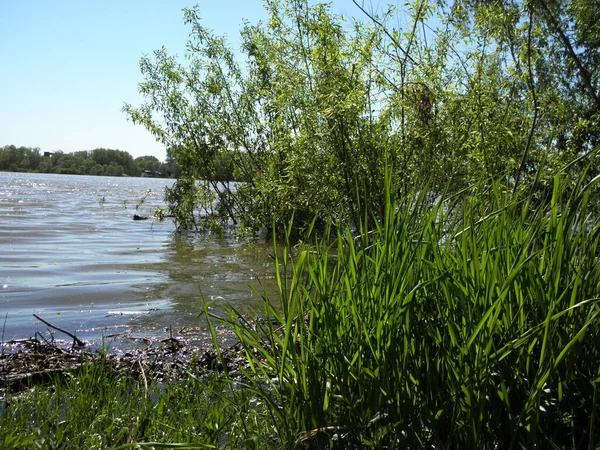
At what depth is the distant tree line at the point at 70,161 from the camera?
395ft

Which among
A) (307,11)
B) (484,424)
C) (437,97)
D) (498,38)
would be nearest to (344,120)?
(437,97)

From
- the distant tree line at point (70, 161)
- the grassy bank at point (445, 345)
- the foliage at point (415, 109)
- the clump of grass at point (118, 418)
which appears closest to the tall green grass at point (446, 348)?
the grassy bank at point (445, 345)

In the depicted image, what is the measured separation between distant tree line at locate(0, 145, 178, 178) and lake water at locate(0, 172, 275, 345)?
107 metres

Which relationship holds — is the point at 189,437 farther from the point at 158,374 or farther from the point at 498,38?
the point at 498,38

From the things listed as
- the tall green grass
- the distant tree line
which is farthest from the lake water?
the distant tree line

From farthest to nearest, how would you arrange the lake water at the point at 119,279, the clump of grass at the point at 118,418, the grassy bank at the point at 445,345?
the lake water at the point at 119,279 < the clump of grass at the point at 118,418 < the grassy bank at the point at 445,345

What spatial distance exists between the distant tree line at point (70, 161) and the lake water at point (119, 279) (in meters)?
107

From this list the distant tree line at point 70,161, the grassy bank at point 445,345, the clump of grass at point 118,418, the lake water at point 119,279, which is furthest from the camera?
the distant tree line at point 70,161

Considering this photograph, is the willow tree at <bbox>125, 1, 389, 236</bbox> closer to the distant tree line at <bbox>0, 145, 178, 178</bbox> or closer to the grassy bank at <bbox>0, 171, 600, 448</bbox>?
the grassy bank at <bbox>0, 171, 600, 448</bbox>

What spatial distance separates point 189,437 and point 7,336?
389 centimetres

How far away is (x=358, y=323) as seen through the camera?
7.17 ft

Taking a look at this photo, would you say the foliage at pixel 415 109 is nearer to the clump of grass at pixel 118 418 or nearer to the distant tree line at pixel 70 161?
the clump of grass at pixel 118 418

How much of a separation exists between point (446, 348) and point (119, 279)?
7.79 meters

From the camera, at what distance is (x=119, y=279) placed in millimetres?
9250
